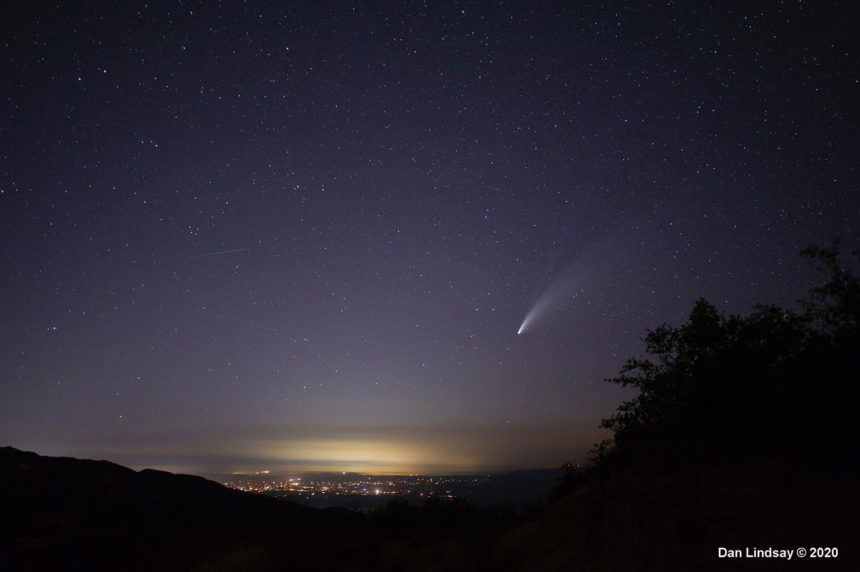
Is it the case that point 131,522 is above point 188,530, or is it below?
above

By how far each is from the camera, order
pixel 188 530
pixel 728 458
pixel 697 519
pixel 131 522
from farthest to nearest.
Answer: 1. pixel 188 530
2. pixel 131 522
3. pixel 728 458
4. pixel 697 519

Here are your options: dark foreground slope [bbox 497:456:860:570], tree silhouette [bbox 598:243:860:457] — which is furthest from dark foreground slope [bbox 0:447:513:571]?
tree silhouette [bbox 598:243:860:457]

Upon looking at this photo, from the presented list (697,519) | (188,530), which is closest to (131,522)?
(188,530)

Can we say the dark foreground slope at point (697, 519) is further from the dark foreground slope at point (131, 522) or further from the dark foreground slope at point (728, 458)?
the dark foreground slope at point (131, 522)

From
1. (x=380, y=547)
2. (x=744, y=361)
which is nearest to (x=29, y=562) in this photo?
(x=380, y=547)

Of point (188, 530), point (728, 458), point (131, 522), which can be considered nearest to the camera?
point (728, 458)

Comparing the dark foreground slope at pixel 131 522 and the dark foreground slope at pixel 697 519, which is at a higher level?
the dark foreground slope at pixel 697 519

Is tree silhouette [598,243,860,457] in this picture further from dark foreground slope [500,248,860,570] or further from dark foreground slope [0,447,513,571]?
dark foreground slope [0,447,513,571]

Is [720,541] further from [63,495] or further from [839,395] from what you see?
[63,495]

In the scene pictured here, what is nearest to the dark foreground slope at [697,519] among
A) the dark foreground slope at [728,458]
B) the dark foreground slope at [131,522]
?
the dark foreground slope at [728,458]

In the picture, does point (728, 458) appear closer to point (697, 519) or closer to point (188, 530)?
point (697, 519)

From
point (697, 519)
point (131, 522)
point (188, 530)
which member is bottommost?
point (188, 530)
